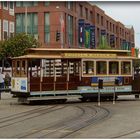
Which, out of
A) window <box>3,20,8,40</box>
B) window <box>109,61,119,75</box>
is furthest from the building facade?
window <box>109,61,119,75</box>

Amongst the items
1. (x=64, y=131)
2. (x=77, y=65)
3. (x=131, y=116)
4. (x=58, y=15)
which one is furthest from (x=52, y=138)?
(x=58, y=15)

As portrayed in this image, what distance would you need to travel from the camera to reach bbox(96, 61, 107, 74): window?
26.2 m

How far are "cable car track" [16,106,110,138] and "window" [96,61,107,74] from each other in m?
5.81

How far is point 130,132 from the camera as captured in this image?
1380 centimetres

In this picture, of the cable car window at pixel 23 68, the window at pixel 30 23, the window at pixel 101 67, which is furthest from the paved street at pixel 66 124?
the window at pixel 30 23

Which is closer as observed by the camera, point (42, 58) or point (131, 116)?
point (131, 116)

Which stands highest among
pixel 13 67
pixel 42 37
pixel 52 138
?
pixel 42 37

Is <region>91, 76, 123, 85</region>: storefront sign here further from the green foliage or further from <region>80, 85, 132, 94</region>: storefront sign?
the green foliage

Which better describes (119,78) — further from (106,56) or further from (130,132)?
(130,132)

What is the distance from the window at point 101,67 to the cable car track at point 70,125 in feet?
19.0

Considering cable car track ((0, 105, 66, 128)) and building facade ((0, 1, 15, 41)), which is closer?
cable car track ((0, 105, 66, 128))

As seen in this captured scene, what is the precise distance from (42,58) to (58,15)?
54.4 metres

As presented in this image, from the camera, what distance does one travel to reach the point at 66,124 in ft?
52.2

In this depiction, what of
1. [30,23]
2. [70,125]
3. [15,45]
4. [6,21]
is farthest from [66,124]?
[30,23]
